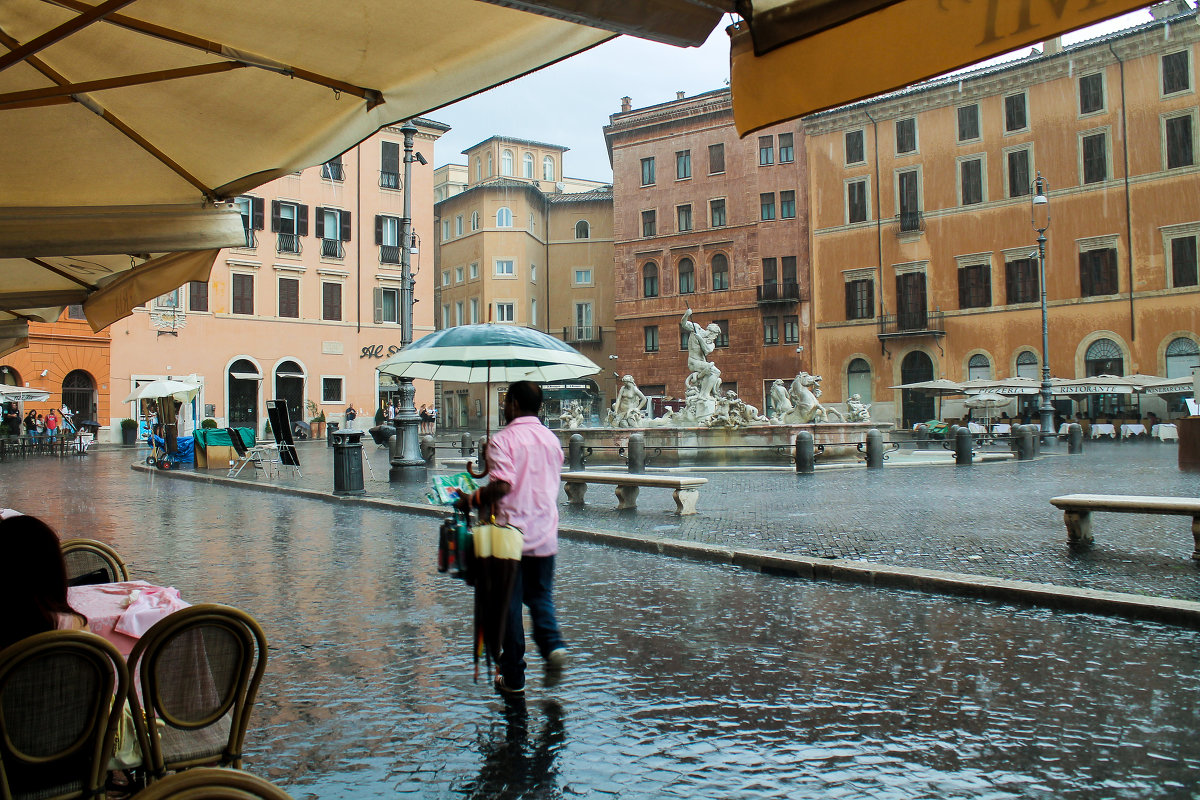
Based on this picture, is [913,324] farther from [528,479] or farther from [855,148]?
[528,479]

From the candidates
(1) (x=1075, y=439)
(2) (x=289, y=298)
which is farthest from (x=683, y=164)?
(1) (x=1075, y=439)

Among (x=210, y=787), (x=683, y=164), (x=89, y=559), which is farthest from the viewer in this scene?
(x=683, y=164)

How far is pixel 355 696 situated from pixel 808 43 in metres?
3.66

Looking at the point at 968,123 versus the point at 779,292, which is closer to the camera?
the point at 968,123

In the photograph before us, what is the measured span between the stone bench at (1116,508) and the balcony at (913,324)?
115 feet

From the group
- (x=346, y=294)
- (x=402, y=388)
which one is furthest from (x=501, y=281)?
(x=402, y=388)

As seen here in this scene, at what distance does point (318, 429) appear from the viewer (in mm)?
42312

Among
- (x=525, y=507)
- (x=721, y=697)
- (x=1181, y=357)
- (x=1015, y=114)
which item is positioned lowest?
(x=721, y=697)

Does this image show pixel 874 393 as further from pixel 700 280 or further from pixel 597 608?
pixel 597 608

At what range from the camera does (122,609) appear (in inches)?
116

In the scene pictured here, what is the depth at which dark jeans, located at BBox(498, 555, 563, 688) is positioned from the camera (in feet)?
14.4

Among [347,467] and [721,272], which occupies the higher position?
→ [721,272]

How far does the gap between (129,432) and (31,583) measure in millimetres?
40780

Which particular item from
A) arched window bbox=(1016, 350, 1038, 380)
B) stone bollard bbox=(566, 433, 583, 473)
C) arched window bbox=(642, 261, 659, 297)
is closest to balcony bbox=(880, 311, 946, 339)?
arched window bbox=(1016, 350, 1038, 380)
